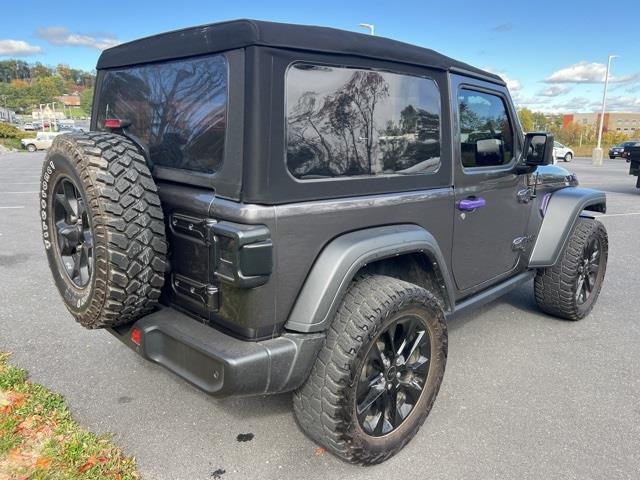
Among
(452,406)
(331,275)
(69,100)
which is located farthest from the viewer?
(69,100)

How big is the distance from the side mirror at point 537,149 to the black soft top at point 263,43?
0.91 meters

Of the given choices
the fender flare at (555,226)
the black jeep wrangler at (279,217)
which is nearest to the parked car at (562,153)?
the fender flare at (555,226)

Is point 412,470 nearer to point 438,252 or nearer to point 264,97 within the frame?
point 438,252

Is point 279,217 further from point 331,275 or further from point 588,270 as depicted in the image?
point 588,270

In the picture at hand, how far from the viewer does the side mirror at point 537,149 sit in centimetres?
329

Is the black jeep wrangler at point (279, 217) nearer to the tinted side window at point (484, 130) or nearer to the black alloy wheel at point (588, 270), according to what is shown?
the tinted side window at point (484, 130)

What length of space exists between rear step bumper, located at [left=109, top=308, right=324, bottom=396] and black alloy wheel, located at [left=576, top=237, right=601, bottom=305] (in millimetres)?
2817

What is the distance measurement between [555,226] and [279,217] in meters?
2.63

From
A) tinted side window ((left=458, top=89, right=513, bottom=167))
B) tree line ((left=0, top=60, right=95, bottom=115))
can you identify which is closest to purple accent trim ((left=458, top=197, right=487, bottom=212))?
tinted side window ((left=458, top=89, right=513, bottom=167))

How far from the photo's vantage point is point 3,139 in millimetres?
38781

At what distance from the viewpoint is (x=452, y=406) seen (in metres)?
2.88

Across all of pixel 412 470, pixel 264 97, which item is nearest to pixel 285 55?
pixel 264 97

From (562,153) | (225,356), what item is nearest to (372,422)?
(225,356)

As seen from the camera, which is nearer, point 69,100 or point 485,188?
point 485,188
